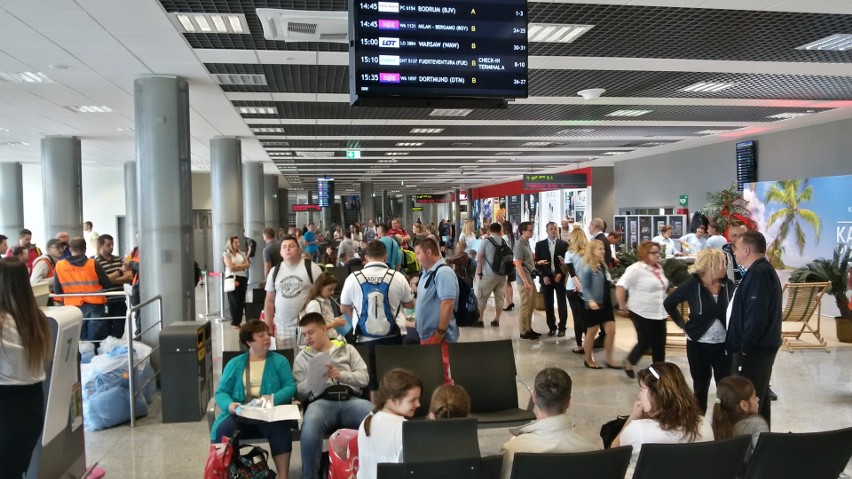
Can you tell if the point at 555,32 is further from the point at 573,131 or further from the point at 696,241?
the point at 573,131

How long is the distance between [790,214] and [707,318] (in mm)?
10766

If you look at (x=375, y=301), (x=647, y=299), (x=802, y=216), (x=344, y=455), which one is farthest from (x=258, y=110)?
(x=802, y=216)

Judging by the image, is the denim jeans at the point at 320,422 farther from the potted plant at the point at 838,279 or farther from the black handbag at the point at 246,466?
the potted plant at the point at 838,279

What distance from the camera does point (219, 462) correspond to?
3.96 metres

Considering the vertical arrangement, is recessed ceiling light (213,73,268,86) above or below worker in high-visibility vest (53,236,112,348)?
above

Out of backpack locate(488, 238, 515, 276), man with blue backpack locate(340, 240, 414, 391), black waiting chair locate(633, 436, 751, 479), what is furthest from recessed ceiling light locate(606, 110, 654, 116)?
black waiting chair locate(633, 436, 751, 479)

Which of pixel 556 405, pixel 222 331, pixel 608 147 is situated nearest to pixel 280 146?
pixel 222 331

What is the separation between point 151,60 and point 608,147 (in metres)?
14.9

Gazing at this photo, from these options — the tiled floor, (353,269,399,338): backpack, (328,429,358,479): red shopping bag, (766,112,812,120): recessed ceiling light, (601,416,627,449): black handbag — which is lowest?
the tiled floor

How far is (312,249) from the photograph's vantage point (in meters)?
18.5

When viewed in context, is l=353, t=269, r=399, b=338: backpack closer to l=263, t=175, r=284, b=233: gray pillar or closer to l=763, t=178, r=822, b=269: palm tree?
l=763, t=178, r=822, b=269: palm tree

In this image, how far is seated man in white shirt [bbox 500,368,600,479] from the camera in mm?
3014

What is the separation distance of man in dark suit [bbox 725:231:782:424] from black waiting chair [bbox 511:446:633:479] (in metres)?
2.42

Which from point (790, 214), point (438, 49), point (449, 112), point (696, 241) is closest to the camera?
point (438, 49)
